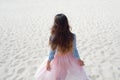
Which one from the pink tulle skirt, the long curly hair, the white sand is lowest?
the white sand

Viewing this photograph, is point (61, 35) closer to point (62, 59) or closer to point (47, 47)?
point (62, 59)

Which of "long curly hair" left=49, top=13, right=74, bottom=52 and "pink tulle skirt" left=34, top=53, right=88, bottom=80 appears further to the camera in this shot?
"pink tulle skirt" left=34, top=53, right=88, bottom=80

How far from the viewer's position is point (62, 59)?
11.1 feet

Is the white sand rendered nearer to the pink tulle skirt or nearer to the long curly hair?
the pink tulle skirt

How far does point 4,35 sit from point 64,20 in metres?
5.50

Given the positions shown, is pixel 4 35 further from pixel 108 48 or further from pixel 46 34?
pixel 108 48

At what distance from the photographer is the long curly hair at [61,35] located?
9.99 ft

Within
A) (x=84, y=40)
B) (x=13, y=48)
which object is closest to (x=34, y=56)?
(x=13, y=48)

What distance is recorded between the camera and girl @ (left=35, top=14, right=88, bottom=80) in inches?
123

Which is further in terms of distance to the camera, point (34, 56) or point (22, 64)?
point (34, 56)

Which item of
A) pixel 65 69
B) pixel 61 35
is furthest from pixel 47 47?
pixel 61 35

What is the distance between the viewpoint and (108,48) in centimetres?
594

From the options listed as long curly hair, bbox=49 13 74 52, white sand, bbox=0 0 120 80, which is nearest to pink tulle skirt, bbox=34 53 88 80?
long curly hair, bbox=49 13 74 52

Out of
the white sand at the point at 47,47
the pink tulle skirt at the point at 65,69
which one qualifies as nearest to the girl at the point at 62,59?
the pink tulle skirt at the point at 65,69
